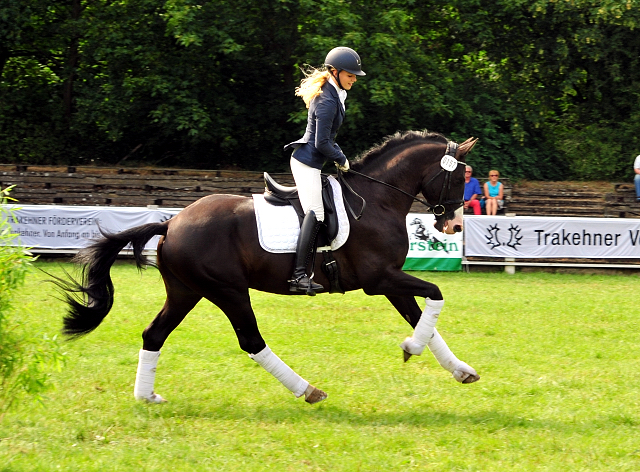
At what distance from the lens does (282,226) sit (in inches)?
246

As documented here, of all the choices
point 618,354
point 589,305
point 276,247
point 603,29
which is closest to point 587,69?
point 603,29

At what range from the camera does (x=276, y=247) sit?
20.3ft

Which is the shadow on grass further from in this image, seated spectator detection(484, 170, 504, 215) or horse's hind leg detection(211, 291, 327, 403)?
seated spectator detection(484, 170, 504, 215)

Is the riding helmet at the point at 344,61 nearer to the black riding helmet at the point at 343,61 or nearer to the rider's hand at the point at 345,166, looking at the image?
the black riding helmet at the point at 343,61

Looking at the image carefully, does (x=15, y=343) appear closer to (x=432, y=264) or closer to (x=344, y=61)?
(x=344, y=61)

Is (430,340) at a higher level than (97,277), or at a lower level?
lower

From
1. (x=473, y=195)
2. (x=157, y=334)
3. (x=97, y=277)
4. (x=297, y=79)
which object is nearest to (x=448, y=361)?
(x=157, y=334)

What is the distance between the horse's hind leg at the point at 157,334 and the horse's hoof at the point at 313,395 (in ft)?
4.09

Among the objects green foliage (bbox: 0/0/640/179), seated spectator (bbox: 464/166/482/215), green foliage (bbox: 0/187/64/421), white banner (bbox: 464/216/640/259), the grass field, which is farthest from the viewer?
green foliage (bbox: 0/0/640/179)

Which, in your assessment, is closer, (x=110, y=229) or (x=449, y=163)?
(x=449, y=163)

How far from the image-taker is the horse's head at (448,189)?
6566 millimetres

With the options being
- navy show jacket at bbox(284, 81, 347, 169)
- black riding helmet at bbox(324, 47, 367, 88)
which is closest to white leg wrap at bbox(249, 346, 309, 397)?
navy show jacket at bbox(284, 81, 347, 169)

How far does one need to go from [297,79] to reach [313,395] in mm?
17132

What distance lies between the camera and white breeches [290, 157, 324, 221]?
20.5 ft
